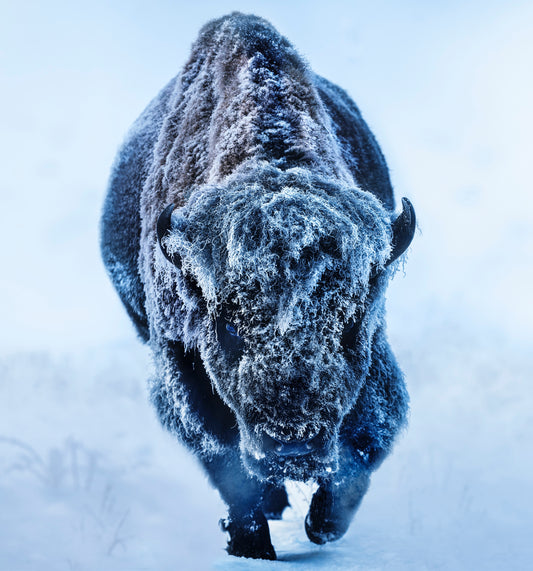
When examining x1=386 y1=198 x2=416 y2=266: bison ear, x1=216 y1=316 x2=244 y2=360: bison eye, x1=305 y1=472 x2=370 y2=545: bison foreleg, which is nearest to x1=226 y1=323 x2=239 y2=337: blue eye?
x1=216 y1=316 x2=244 y2=360: bison eye

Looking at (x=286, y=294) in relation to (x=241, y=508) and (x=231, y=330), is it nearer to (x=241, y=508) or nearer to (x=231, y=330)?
(x=231, y=330)

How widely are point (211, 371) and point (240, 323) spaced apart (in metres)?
0.41

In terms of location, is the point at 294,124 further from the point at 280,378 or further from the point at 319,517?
the point at 319,517

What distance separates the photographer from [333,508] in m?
3.07

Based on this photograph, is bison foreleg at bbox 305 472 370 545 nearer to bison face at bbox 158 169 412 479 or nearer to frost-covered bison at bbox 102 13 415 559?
frost-covered bison at bbox 102 13 415 559

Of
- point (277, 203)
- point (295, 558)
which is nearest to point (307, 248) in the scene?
point (277, 203)

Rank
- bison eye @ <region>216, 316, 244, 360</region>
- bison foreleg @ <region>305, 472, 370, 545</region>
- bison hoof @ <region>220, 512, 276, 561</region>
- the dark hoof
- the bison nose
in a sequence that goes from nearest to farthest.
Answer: the bison nose < bison eye @ <region>216, 316, 244, 360</region> < bison hoof @ <region>220, 512, 276, 561</region> < bison foreleg @ <region>305, 472, 370, 545</region> < the dark hoof

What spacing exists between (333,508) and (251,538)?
1.55 feet

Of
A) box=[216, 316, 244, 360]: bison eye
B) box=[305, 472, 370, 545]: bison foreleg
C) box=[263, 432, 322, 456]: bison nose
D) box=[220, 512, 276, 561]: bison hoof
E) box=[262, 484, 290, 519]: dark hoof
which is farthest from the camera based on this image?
box=[262, 484, 290, 519]: dark hoof

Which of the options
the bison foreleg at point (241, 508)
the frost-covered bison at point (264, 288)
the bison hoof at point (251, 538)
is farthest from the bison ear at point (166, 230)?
the bison hoof at point (251, 538)

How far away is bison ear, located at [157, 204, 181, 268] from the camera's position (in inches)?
95.8

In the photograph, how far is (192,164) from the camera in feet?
10.6

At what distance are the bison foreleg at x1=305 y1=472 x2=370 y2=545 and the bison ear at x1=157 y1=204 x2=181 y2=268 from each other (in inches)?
57.5

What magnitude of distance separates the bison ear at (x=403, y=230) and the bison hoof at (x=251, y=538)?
1551 mm
